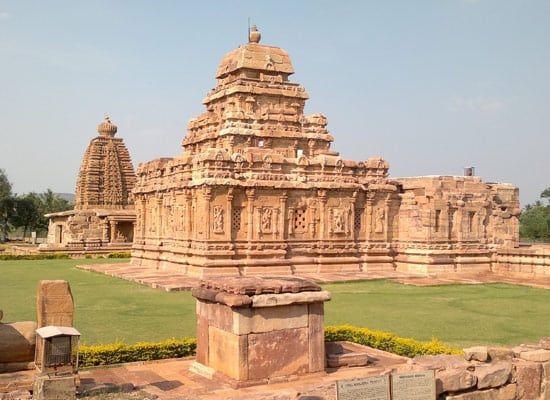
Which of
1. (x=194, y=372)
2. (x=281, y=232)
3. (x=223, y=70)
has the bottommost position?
(x=194, y=372)

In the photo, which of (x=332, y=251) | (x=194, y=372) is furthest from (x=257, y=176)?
(x=194, y=372)

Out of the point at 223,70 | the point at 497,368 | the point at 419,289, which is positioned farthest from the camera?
the point at 223,70

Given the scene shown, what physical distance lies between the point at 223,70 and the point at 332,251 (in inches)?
375

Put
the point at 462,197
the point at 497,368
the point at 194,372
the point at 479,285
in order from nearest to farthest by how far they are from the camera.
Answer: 1. the point at 497,368
2. the point at 194,372
3. the point at 479,285
4. the point at 462,197

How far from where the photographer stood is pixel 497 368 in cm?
805

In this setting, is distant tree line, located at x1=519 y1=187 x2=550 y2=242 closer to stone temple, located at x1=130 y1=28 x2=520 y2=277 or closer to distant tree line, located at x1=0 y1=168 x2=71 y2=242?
stone temple, located at x1=130 y1=28 x2=520 y2=277

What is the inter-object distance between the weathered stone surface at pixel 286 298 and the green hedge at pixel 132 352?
2.25 m

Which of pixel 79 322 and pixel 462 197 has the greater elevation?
pixel 462 197

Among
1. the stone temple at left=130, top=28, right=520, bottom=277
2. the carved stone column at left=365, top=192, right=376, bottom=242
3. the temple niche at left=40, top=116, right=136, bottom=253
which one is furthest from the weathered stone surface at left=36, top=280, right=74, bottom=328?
the temple niche at left=40, top=116, right=136, bottom=253

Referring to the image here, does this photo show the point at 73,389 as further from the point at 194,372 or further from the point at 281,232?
the point at 281,232

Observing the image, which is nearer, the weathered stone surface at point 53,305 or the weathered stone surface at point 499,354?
the weathered stone surface at point 499,354

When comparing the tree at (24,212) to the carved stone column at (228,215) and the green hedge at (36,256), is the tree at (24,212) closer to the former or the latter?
the green hedge at (36,256)

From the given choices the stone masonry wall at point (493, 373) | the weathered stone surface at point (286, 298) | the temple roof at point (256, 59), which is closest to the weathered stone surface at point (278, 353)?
the weathered stone surface at point (286, 298)

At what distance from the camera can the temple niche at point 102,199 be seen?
43.0 meters
